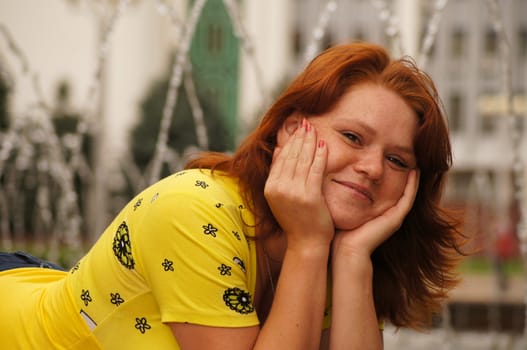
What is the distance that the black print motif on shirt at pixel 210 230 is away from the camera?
5.59 feet

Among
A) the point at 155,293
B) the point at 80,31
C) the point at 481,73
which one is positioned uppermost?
the point at 155,293

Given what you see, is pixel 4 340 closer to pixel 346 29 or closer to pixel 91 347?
pixel 91 347

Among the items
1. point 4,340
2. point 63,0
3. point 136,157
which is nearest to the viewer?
point 4,340

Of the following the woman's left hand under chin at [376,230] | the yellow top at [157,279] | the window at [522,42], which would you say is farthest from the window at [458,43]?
the yellow top at [157,279]

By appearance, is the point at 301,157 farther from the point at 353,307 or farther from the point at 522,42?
the point at 522,42

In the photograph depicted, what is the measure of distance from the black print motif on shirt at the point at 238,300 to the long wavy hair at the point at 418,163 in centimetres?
15

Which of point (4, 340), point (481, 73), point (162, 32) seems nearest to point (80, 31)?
point (162, 32)

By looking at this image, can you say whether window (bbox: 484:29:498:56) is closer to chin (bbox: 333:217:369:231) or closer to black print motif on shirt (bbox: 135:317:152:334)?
chin (bbox: 333:217:369:231)

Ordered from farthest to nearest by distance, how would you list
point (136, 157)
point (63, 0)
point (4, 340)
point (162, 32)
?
point (162, 32) → point (63, 0) → point (136, 157) → point (4, 340)

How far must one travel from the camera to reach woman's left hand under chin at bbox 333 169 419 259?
6.27 feet

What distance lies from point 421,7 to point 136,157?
35.8 feet

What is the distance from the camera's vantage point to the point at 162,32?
3459cm

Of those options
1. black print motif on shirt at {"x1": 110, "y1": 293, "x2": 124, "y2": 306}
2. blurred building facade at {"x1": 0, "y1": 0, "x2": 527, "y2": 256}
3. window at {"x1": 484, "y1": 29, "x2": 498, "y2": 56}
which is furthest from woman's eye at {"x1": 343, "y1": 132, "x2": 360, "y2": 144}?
window at {"x1": 484, "y1": 29, "x2": 498, "y2": 56}

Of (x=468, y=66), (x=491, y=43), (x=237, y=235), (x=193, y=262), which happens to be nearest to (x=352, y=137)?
(x=237, y=235)
